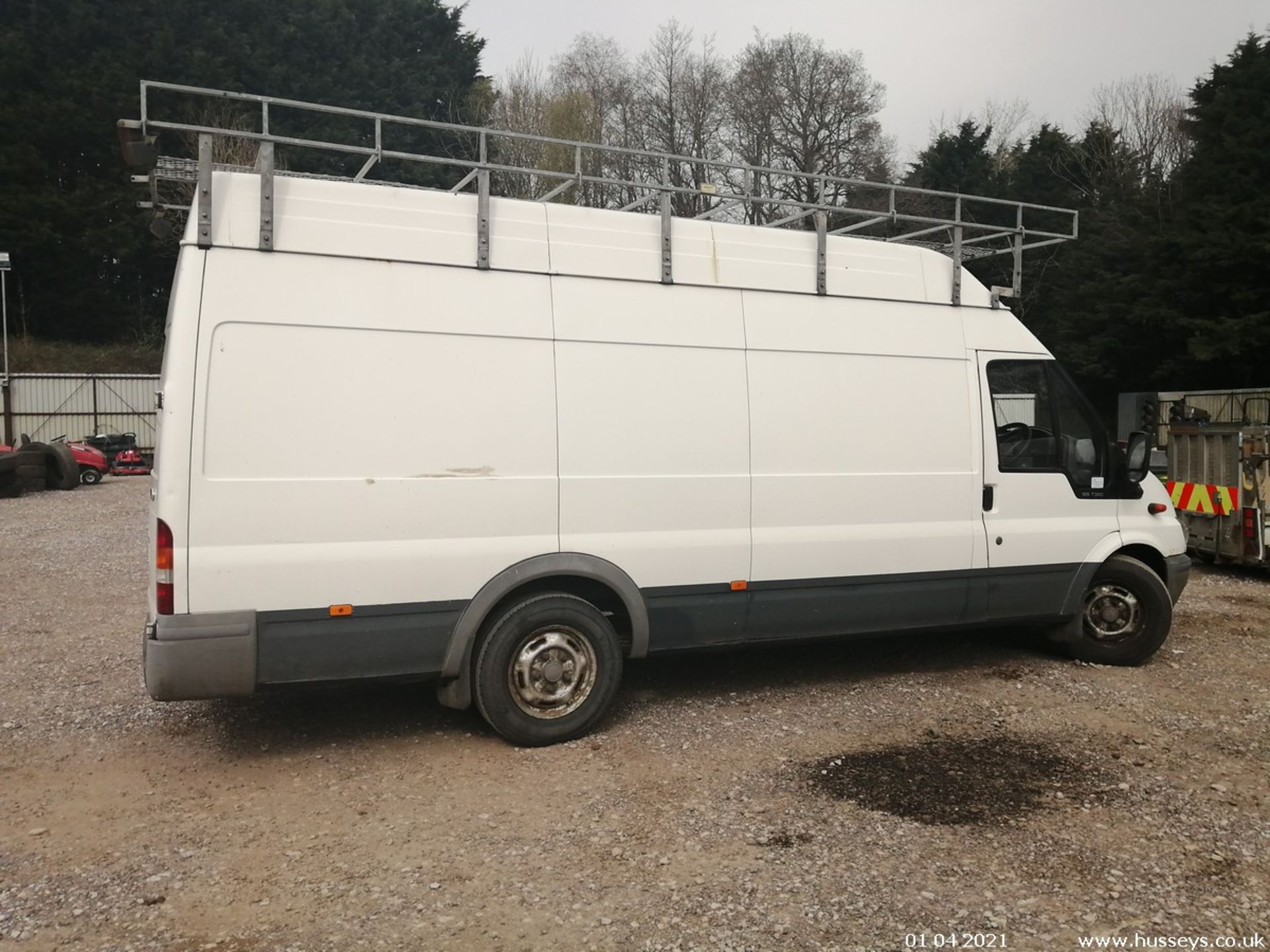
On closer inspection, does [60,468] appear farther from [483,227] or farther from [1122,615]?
[1122,615]

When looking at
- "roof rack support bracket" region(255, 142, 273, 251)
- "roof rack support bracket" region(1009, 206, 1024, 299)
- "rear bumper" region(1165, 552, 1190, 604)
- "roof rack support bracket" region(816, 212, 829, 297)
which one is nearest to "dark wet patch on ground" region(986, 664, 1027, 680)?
"rear bumper" region(1165, 552, 1190, 604)

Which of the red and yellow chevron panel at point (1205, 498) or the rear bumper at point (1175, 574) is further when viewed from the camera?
the red and yellow chevron panel at point (1205, 498)

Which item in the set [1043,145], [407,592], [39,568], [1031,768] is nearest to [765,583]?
[1031,768]

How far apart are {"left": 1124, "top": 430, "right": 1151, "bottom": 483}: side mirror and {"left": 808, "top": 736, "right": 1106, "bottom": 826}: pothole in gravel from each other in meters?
2.22

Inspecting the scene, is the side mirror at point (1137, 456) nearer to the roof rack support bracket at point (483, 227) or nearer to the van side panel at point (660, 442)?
the van side panel at point (660, 442)

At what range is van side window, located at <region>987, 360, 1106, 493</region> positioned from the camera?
250 inches

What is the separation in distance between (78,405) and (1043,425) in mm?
30538

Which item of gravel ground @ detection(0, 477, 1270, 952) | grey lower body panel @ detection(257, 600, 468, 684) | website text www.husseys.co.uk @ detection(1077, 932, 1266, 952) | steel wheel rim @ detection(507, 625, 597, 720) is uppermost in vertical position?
grey lower body panel @ detection(257, 600, 468, 684)

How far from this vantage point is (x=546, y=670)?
16.9ft

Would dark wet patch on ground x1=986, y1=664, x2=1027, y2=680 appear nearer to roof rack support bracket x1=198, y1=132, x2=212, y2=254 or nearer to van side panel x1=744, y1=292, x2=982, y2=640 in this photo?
van side panel x1=744, y1=292, x2=982, y2=640

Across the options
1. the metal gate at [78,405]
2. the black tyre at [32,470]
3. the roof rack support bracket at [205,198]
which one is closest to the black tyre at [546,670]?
the roof rack support bracket at [205,198]

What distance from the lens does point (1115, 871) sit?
382 centimetres

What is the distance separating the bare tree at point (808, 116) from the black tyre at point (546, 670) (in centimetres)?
3208

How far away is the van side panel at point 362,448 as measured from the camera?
4.56 metres
